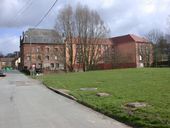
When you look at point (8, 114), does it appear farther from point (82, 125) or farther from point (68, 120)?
point (82, 125)

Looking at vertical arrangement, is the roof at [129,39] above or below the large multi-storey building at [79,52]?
above

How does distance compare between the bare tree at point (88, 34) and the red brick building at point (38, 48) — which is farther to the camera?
the red brick building at point (38, 48)

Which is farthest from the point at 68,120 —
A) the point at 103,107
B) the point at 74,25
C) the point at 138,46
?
the point at 138,46

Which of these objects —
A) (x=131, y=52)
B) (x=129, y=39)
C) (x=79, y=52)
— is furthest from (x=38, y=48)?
(x=79, y=52)

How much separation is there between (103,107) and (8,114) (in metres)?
3.70

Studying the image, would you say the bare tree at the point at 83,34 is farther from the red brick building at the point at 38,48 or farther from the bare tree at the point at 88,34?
the red brick building at the point at 38,48

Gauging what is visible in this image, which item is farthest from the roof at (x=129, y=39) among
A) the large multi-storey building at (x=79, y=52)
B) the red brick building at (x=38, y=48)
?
the red brick building at (x=38, y=48)

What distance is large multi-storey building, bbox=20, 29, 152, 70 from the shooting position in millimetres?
92438

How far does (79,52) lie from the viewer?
3622 inches

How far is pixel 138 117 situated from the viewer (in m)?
12.3

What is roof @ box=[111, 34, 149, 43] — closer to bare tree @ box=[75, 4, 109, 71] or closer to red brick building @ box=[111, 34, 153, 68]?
red brick building @ box=[111, 34, 153, 68]

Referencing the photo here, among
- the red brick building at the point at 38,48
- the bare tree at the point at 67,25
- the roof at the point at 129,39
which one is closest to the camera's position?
the bare tree at the point at 67,25

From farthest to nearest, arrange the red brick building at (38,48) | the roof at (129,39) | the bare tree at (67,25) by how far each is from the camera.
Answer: the red brick building at (38,48), the roof at (129,39), the bare tree at (67,25)

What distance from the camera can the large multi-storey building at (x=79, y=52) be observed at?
9244cm
